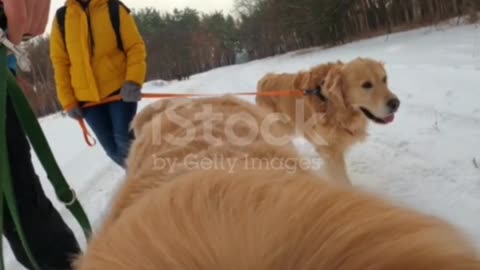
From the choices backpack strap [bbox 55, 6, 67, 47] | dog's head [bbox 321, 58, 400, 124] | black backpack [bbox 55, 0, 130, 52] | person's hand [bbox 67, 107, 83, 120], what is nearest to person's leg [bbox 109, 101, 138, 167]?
person's hand [bbox 67, 107, 83, 120]

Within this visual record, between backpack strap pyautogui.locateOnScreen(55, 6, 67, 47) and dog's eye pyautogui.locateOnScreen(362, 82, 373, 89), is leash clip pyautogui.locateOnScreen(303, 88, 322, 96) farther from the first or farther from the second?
backpack strap pyautogui.locateOnScreen(55, 6, 67, 47)

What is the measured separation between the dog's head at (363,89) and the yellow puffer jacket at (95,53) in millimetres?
2193

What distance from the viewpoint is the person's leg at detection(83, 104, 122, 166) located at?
4.04 meters

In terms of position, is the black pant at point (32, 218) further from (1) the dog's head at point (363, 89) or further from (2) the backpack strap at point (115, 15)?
(1) the dog's head at point (363, 89)

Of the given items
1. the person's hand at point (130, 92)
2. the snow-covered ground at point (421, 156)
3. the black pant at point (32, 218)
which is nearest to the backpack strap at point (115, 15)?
the person's hand at point (130, 92)

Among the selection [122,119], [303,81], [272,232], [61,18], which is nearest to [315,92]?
[303,81]

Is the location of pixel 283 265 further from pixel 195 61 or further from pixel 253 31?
pixel 195 61

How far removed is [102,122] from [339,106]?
2.44 meters

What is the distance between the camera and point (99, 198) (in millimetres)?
5215

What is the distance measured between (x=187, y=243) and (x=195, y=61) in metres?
61.2

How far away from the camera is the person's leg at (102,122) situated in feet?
13.3

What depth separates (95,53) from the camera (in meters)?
3.83

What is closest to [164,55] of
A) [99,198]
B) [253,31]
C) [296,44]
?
[253,31]

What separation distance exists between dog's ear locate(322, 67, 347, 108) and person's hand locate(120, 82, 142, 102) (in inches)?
88.9
